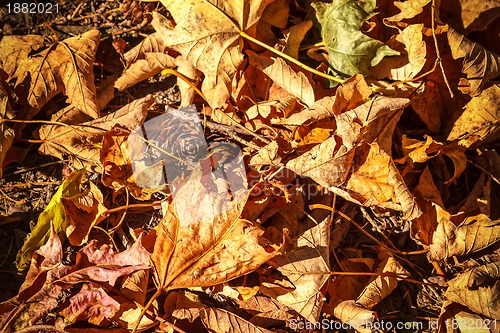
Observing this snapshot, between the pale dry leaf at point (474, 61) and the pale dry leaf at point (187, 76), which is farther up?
the pale dry leaf at point (474, 61)

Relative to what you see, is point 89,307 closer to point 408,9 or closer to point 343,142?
point 343,142

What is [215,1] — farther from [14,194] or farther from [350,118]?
[14,194]

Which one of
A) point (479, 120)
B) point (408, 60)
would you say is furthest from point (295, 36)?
point (479, 120)

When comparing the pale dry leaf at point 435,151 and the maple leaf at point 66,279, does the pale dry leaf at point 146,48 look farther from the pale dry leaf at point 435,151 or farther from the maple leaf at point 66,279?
the pale dry leaf at point 435,151

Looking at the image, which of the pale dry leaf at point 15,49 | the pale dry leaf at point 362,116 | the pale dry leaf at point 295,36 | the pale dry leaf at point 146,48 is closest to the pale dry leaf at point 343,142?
the pale dry leaf at point 362,116

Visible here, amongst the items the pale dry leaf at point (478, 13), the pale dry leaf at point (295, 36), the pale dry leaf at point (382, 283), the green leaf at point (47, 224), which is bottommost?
the pale dry leaf at point (382, 283)

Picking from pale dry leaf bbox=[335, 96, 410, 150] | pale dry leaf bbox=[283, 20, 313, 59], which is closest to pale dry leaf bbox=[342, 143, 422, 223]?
pale dry leaf bbox=[335, 96, 410, 150]

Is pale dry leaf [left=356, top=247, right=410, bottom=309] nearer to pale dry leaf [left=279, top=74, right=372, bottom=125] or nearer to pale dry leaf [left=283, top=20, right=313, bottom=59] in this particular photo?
pale dry leaf [left=279, top=74, right=372, bottom=125]
